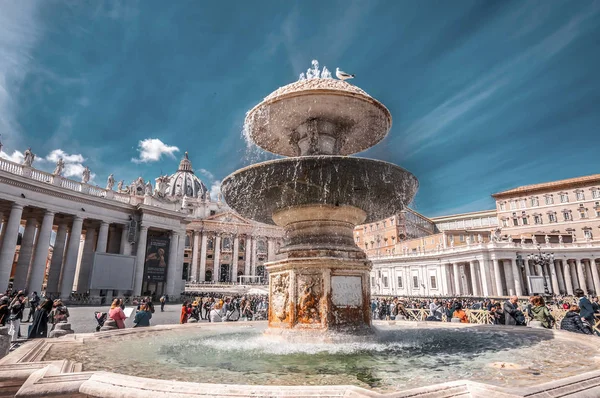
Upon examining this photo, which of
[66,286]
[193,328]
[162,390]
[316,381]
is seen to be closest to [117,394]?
[162,390]

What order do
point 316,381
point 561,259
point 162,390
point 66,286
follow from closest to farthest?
1. point 162,390
2. point 316,381
3. point 66,286
4. point 561,259

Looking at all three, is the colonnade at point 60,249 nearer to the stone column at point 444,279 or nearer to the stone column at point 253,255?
the stone column at point 444,279

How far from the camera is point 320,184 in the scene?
5730 mm

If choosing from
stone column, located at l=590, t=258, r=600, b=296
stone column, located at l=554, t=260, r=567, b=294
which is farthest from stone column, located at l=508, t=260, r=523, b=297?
stone column, located at l=590, t=258, r=600, b=296

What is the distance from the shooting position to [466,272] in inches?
1838

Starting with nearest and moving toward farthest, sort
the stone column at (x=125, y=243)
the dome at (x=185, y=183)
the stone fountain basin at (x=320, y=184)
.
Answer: the stone fountain basin at (x=320, y=184), the stone column at (x=125, y=243), the dome at (x=185, y=183)

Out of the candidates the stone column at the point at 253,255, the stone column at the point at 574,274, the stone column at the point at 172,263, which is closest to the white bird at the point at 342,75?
the stone column at the point at 172,263

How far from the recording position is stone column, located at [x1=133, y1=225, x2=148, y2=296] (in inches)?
1237

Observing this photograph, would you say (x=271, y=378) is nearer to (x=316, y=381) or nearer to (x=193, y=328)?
(x=316, y=381)

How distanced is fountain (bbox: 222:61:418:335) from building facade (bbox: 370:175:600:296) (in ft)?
123

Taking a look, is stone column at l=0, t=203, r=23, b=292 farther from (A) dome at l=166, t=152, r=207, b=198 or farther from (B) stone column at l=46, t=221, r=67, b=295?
(A) dome at l=166, t=152, r=207, b=198

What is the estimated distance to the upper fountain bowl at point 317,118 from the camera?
6.30m

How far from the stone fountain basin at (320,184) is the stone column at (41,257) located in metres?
26.6

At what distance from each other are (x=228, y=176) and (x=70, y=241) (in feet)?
95.3
